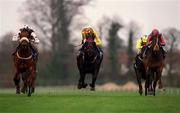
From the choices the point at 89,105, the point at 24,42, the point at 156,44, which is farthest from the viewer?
the point at 156,44

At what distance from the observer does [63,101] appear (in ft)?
80.4

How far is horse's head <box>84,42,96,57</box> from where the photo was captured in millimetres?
32344

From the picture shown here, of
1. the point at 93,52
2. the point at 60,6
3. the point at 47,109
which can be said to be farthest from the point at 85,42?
the point at 60,6

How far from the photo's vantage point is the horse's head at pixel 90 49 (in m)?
32.3

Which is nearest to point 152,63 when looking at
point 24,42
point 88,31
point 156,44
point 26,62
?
point 156,44

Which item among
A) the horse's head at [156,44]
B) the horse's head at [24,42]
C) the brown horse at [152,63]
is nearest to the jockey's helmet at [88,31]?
the brown horse at [152,63]

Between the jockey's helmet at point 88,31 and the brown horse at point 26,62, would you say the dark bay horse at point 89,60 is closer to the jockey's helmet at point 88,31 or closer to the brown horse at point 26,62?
the jockey's helmet at point 88,31

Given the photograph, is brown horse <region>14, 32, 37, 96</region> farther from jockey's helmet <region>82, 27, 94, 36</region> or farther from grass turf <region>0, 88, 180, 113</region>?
grass turf <region>0, 88, 180, 113</region>

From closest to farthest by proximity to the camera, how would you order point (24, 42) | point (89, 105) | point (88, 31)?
point (89, 105) < point (24, 42) < point (88, 31)

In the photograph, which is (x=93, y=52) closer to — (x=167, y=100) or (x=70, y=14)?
(x=167, y=100)

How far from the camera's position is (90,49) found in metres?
32.5

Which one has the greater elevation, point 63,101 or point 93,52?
point 93,52

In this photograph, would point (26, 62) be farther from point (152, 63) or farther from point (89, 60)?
point (152, 63)

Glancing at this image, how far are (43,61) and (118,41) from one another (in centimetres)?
1345
